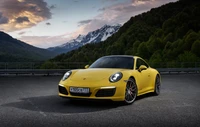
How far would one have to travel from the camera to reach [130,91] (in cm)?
873

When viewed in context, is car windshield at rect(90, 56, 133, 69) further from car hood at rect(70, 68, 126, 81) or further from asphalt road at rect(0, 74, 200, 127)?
asphalt road at rect(0, 74, 200, 127)

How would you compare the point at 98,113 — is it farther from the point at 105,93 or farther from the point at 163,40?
the point at 163,40

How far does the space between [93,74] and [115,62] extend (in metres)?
1.28

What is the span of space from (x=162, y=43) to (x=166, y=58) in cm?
1307

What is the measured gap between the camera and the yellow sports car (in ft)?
26.3

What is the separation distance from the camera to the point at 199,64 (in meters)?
42.9

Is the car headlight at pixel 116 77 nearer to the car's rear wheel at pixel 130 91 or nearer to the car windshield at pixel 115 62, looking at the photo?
the car's rear wheel at pixel 130 91

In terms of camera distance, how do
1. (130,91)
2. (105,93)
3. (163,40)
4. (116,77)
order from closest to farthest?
(105,93), (116,77), (130,91), (163,40)

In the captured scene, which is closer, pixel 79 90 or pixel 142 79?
pixel 79 90

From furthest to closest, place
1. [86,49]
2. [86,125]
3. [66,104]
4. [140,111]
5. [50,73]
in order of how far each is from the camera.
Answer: [86,49] < [50,73] < [66,104] < [140,111] < [86,125]

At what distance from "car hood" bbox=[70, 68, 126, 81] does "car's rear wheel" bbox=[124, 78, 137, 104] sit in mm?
431

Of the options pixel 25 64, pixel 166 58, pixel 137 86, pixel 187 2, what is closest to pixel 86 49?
pixel 187 2

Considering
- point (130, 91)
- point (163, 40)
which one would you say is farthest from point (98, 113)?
point (163, 40)

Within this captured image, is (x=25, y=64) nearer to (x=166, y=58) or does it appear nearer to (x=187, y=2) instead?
(x=166, y=58)
